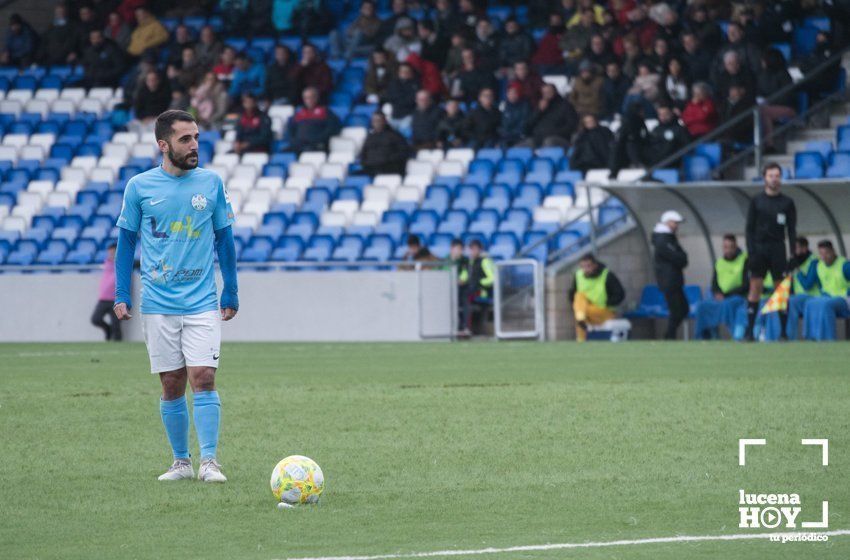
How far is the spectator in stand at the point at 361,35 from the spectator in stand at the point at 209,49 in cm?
235

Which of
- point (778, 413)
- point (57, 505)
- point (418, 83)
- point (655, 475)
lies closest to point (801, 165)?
point (418, 83)

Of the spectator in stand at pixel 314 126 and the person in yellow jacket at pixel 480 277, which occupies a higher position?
the spectator in stand at pixel 314 126

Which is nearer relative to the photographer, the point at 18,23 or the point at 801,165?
the point at 801,165

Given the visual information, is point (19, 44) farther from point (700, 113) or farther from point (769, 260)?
point (769, 260)

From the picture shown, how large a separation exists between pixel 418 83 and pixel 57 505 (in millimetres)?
22189

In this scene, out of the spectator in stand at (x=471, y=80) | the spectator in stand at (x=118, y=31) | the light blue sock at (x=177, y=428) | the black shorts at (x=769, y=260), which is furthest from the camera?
the spectator in stand at (x=118, y=31)

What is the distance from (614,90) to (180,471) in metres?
19.7

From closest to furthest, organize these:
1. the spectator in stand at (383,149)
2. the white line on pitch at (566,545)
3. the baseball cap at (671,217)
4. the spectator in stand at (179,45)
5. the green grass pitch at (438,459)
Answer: the white line on pitch at (566,545), the green grass pitch at (438,459), the baseball cap at (671,217), the spectator in stand at (383,149), the spectator in stand at (179,45)

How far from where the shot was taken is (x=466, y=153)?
27547 millimetres

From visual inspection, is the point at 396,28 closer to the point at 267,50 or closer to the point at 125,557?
the point at 267,50

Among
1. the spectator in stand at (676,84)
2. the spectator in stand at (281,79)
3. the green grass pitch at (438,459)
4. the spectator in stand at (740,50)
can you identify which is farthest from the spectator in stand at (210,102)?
the green grass pitch at (438,459)

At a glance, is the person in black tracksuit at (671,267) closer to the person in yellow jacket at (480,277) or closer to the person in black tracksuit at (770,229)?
the person in yellow jacket at (480,277)

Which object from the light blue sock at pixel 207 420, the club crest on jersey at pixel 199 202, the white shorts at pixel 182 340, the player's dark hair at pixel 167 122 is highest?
the player's dark hair at pixel 167 122

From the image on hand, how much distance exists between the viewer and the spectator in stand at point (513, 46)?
93.4 feet
